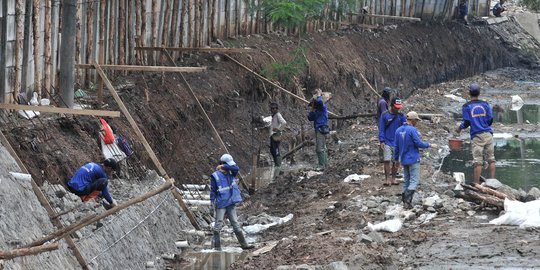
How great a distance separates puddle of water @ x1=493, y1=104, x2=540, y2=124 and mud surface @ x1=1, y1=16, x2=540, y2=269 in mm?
1159

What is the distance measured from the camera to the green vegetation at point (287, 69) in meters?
30.8

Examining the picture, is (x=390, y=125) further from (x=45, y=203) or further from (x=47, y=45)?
(x=45, y=203)

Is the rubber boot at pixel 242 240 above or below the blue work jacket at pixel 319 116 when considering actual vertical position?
below

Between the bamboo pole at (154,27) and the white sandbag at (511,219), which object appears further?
the bamboo pole at (154,27)

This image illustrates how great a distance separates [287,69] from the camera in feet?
103

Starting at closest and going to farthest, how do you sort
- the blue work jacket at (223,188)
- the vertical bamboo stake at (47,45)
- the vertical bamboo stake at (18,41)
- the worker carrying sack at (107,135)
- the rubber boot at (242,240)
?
the blue work jacket at (223,188)
the rubber boot at (242,240)
the vertical bamboo stake at (18,41)
the worker carrying sack at (107,135)
the vertical bamboo stake at (47,45)

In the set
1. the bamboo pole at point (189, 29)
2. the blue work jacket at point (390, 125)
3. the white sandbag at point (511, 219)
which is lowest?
the white sandbag at point (511, 219)

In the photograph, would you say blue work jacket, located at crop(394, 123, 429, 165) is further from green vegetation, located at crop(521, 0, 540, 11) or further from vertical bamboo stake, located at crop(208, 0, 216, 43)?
green vegetation, located at crop(521, 0, 540, 11)

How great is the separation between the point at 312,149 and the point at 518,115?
41.3 ft

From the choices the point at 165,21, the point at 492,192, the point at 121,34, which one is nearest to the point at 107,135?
the point at 121,34

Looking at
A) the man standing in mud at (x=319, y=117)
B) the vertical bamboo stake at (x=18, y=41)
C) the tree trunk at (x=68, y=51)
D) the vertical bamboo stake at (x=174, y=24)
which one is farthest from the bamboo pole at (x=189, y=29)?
the vertical bamboo stake at (x=18, y=41)

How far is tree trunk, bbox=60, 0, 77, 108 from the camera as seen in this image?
2086 centimetres

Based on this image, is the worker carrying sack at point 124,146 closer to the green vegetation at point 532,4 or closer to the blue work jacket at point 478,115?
the blue work jacket at point 478,115

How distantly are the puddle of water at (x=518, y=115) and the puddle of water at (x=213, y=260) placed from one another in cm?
2048
